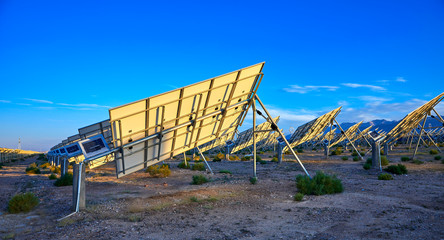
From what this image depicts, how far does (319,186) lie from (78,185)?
10.8m

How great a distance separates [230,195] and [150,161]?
177 inches

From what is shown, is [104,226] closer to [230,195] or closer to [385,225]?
[230,195]

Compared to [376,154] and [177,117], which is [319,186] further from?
[376,154]

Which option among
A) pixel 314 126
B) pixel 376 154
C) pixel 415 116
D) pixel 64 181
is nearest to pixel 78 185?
pixel 64 181

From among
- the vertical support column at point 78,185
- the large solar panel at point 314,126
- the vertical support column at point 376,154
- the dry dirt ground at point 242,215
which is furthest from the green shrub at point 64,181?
the large solar panel at point 314,126

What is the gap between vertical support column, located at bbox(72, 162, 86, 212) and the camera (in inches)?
410

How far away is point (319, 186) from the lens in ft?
43.7

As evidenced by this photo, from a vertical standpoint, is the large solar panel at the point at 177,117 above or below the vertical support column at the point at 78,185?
above

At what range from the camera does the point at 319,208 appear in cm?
1074

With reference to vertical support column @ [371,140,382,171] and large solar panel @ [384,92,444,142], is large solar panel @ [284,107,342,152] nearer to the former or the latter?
large solar panel @ [384,92,444,142]

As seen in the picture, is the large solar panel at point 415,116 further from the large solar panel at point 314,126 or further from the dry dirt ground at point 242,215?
the dry dirt ground at point 242,215

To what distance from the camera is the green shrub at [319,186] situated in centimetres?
1330

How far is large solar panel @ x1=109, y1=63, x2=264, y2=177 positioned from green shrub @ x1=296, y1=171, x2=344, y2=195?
561cm

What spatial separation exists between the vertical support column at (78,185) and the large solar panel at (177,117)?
5.12 ft
